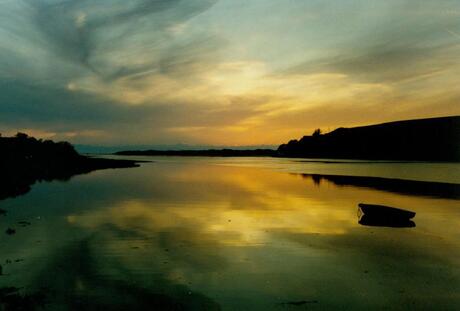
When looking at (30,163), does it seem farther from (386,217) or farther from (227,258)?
(227,258)

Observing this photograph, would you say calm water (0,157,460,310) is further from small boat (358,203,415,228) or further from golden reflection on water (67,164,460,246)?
small boat (358,203,415,228)

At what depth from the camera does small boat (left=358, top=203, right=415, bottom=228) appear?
106 ft

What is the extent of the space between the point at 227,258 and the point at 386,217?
16783mm

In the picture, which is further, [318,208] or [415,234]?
[318,208]

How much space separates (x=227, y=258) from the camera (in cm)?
2180

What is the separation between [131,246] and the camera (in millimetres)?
23922

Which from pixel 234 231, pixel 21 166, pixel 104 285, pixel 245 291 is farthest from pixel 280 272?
pixel 21 166

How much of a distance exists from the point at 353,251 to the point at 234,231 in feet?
28.9

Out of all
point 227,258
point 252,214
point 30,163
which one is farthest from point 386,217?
point 30,163

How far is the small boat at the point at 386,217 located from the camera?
106 feet

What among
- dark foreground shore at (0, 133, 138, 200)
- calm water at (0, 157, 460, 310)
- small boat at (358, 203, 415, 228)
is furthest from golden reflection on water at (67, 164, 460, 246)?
dark foreground shore at (0, 133, 138, 200)

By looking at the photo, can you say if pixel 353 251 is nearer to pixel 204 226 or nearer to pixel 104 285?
pixel 204 226

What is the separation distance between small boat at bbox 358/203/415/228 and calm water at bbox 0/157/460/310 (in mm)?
976

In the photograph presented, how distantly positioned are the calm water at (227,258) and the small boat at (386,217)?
0.98 m
